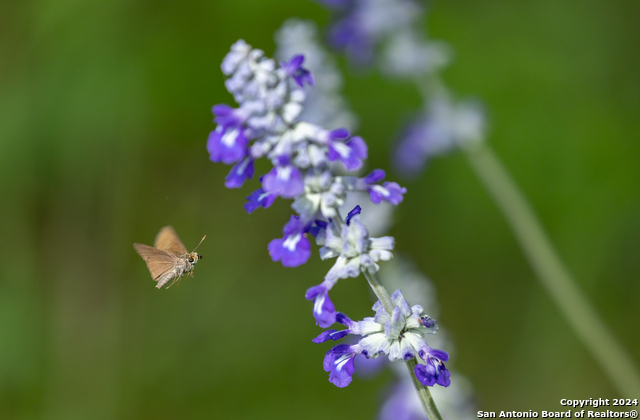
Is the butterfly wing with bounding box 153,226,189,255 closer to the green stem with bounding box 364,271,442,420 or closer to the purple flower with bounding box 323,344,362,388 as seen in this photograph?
the purple flower with bounding box 323,344,362,388

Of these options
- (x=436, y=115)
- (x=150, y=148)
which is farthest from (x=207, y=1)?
(x=436, y=115)

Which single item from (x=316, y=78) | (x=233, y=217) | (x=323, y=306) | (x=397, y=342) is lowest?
(x=397, y=342)

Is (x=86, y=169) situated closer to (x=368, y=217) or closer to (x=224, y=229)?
(x=224, y=229)

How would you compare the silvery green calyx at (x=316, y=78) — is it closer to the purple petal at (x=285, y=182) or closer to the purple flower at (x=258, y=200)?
the purple flower at (x=258, y=200)

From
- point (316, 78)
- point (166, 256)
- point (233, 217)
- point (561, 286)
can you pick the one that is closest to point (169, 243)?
point (166, 256)

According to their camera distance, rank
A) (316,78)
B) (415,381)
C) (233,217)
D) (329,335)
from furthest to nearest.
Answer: (233,217) → (316,78) → (329,335) → (415,381)

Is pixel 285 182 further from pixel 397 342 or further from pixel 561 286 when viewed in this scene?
pixel 561 286

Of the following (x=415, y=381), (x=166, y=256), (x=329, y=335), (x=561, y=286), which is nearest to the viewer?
(x=415, y=381)

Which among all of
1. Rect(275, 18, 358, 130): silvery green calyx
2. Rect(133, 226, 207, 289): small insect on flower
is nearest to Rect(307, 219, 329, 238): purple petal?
Rect(133, 226, 207, 289): small insect on flower
